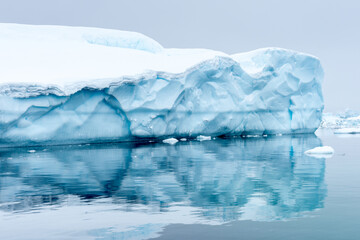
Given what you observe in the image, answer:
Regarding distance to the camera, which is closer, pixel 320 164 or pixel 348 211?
pixel 348 211

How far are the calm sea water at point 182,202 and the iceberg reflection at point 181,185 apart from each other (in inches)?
0.5

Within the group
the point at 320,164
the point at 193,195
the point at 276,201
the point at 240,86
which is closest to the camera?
the point at 276,201

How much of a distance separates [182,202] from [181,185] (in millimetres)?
1438

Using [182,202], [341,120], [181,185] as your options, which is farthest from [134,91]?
[341,120]

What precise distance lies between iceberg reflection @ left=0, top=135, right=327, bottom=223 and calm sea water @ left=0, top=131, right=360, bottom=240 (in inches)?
0.5

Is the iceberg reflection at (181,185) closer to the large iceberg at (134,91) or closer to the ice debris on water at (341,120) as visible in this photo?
the large iceberg at (134,91)

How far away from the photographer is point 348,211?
490 cm

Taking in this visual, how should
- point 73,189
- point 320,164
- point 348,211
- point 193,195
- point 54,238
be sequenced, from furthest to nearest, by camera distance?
point 320,164, point 73,189, point 193,195, point 348,211, point 54,238

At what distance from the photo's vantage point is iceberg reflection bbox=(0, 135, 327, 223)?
208 inches

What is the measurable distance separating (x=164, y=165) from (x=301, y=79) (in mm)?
16848

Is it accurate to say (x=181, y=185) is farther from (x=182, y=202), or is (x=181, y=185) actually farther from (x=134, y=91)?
(x=134, y=91)

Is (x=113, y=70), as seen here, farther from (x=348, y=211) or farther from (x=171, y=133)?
(x=348, y=211)

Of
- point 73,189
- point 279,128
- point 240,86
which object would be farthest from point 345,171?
point 279,128

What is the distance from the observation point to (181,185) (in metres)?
7.00
